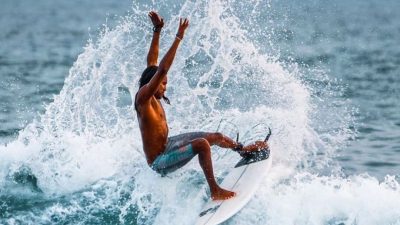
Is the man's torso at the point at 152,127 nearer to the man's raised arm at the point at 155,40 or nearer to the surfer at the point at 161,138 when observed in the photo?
the surfer at the point at 161,138

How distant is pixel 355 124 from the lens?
1745 centimetres

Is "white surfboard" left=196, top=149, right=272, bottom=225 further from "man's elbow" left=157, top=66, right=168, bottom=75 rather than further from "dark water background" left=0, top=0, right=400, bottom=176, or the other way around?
"dark water background" left=0, top=0, right=400, bottom=176

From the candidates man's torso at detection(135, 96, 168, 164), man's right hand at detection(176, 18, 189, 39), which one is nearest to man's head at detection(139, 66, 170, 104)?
man's torso at detection(135, 96, 168, 164)

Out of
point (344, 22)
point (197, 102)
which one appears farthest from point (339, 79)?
point (344, 22)

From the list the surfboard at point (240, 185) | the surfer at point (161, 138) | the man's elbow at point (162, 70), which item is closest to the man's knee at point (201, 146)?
the surfer at point (161, 138)

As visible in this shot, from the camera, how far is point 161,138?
921 cm

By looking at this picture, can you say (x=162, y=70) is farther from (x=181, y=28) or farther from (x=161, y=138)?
(x=161, y=138)

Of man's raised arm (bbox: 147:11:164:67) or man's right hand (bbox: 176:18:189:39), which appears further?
man's raised arm (bbox: 147:11:164:67)

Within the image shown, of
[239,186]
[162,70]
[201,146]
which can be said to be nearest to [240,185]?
[239,186]

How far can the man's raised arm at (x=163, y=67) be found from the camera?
8.30 meters

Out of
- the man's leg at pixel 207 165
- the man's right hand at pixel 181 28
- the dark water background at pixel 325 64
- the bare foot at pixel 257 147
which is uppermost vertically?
the dark water background at pixel 325 64

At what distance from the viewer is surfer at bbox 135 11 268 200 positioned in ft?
28.5

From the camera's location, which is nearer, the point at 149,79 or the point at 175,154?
the point at 149,79

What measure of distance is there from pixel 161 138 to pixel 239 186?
129 centimetres
